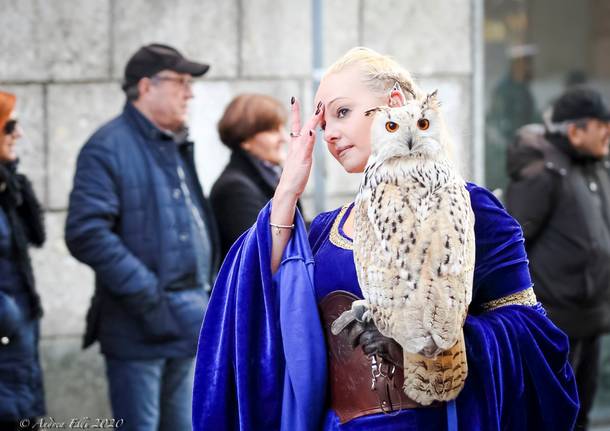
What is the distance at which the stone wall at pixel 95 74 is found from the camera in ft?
18.3

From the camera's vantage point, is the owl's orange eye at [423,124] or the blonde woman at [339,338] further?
the blonde woman at [339,338]

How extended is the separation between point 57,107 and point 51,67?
0.69 feet

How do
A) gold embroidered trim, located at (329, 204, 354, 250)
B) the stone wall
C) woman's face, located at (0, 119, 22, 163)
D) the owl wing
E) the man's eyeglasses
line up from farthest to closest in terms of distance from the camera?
1. the stone wall
2. the man's eyeglasses
3. woman's face, located at (0, 119, 22, 163)
4. gold embroidered trim, located at (329, 204, 354, 250)
5. the owl wing

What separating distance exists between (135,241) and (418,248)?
2.48 m

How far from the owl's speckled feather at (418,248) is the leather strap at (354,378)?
0.21ft

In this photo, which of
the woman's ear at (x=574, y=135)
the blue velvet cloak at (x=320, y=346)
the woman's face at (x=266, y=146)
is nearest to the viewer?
the blue velvet cloak at (x=320, y=346)

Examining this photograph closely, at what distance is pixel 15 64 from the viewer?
554cm

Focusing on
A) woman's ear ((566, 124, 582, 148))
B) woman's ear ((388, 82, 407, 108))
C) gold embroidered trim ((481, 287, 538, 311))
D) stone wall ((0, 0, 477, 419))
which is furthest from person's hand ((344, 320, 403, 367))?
woman's ear ((566, 124, 582, 148))

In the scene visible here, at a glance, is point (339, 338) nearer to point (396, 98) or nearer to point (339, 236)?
point (339, 236)

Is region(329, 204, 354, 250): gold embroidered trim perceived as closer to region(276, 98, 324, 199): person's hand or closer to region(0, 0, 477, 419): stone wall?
Answer: region(276, 98, 324, 199): person's hand

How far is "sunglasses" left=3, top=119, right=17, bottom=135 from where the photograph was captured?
181 inches

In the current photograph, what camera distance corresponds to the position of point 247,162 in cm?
511

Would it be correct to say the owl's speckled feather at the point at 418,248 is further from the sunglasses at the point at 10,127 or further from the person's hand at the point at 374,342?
the sunglasses at the point at 10,127

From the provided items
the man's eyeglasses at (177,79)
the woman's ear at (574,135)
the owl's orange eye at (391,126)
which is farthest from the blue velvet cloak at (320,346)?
the woman's ear at (574,135)
